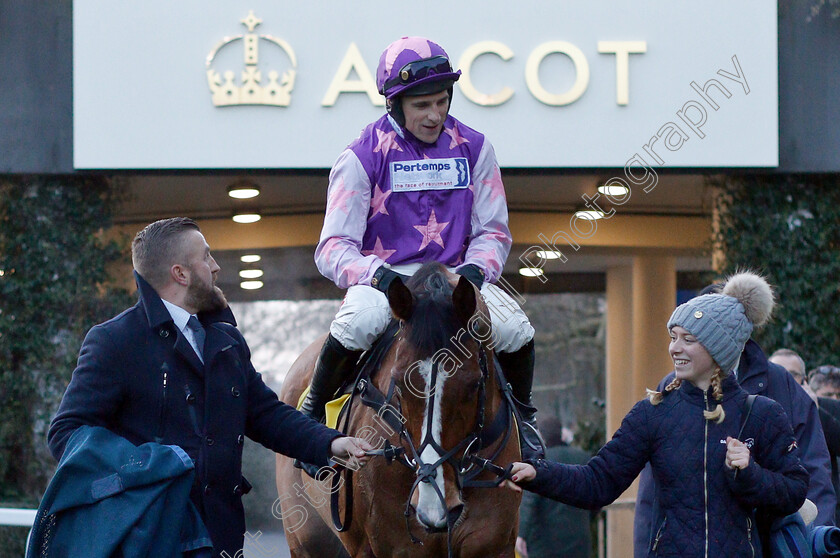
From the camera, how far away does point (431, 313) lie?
11.5 feet

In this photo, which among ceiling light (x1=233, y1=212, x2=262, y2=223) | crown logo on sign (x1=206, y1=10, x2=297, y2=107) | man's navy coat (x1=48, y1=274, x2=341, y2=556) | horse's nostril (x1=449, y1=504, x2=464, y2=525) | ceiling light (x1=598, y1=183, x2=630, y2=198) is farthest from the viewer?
ceiling light (x1=233, y1=212, x2=262, y2=223)

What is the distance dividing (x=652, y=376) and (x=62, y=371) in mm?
6805

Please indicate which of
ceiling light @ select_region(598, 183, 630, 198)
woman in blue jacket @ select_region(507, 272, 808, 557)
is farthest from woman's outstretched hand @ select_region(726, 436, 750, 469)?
ceiling light @ select_region(598, 183, 630, 198)

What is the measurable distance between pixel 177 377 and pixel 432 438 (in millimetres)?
862

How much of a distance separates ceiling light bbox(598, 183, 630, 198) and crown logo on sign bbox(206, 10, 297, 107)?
308 cm

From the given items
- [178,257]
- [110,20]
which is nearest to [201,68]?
[110,20]

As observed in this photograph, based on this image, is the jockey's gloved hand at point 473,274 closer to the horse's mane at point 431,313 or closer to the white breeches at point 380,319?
the white breeches at point 380,319

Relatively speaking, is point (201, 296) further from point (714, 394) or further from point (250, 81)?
point (250, 81)

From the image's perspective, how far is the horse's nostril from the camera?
332cm

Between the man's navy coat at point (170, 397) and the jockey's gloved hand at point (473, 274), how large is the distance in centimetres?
97

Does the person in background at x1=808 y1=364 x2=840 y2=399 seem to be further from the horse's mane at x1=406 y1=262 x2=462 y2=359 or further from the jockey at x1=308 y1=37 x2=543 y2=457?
the horse's mane at x1=406 y1=262 x2=462 y2=359

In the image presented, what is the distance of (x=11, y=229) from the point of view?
841cm

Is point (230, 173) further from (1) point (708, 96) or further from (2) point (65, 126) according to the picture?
(1) point (708, 96)

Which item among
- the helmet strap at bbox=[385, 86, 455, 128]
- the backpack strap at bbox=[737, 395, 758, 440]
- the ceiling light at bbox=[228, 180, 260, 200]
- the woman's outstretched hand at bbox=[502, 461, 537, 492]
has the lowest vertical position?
the woman's outstretched hand at bbox=[502, 461, 537, 492]
